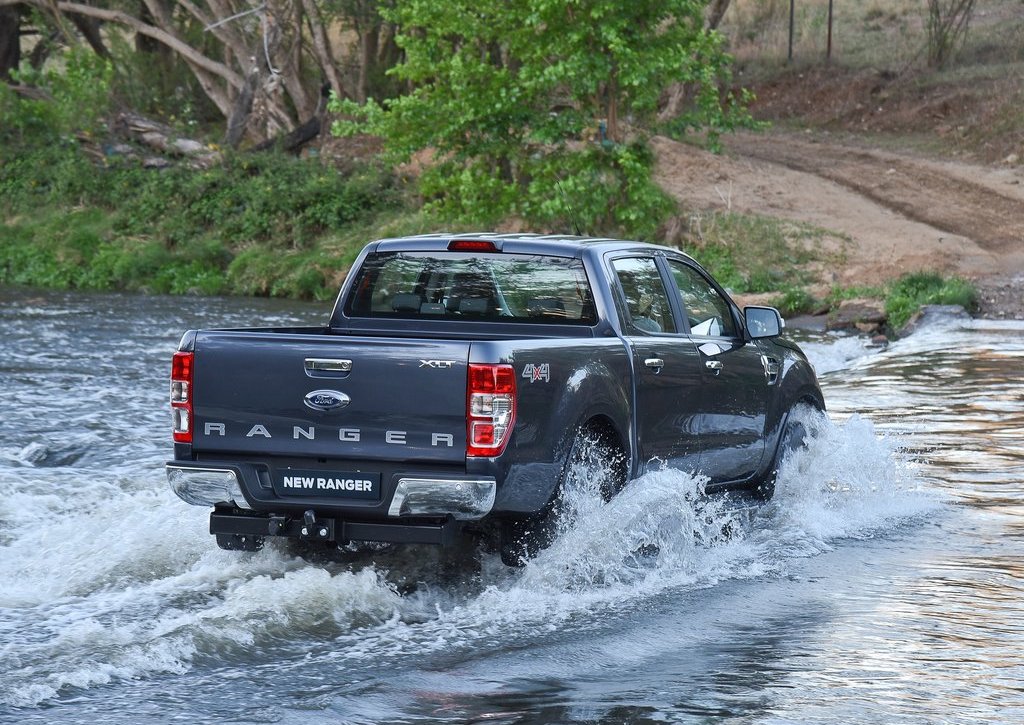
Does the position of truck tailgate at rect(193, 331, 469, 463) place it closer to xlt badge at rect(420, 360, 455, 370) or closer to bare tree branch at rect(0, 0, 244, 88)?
xlt badge at rect(420, 360, 455, 370)

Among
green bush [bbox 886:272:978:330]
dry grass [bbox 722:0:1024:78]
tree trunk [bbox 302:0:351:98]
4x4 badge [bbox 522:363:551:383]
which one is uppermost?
dry grass [bbox 722:0:1024:78]

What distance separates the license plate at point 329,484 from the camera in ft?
23.4

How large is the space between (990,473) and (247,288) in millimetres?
23167

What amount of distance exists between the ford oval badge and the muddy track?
2339 cm

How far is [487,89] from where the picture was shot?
27922 mm

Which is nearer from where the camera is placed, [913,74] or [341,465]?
[341,465]

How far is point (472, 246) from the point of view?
8508 millimetres

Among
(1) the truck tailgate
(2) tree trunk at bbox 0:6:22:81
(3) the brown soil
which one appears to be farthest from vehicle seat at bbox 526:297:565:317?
(2) tree trunk at bbox 0:6:22:81

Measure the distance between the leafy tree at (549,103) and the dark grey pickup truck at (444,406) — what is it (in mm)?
18129

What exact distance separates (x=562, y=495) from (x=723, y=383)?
2078mm

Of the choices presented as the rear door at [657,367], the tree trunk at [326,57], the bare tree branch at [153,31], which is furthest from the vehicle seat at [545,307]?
the bare tree branch at [153,31]

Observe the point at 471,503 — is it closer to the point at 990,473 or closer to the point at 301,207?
the point at 990,473

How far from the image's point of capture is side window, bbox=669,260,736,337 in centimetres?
927

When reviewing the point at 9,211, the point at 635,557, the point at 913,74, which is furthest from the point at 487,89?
the point at 913,74
